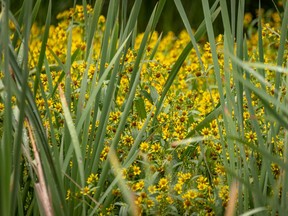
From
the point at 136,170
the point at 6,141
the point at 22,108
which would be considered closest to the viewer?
the point at 22,108

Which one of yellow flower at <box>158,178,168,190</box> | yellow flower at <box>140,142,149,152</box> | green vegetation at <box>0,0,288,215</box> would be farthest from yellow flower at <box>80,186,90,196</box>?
yellow flower at <box>140,142,149,152</box>

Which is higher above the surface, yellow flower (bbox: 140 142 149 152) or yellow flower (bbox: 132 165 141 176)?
yellow flower (bbox: 140 142 149 152)

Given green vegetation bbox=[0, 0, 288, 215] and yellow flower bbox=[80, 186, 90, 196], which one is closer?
green vegetation bbox=[0, 0, 288, 215]

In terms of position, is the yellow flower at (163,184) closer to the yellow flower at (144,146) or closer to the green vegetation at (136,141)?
the green vegetation at (136,141)

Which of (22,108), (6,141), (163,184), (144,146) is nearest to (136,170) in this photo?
(144,146)

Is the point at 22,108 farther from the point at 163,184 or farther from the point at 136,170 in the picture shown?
the point at 136,170

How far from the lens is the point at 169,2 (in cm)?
648

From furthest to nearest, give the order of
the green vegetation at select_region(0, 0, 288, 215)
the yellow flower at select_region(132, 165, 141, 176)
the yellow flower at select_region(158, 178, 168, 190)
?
the yellow flower at select_region(132, 165, 141, 176) → the yellow flower at select_region(158, 178, 168, 190) → the green vegetation at select_region(0, 0, 288, 215)

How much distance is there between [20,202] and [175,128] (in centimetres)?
69

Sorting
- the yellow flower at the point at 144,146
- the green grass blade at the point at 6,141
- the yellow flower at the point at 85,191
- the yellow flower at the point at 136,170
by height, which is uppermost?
the green grass blade at the point at 6,141

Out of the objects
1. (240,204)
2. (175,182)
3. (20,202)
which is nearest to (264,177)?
(240,204)

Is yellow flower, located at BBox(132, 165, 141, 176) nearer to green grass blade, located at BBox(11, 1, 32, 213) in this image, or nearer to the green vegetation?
the green vegetation

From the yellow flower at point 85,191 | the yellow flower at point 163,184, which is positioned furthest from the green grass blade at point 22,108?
the yellow flower at point 163,184

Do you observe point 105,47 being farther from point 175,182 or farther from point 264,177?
point 264,177
